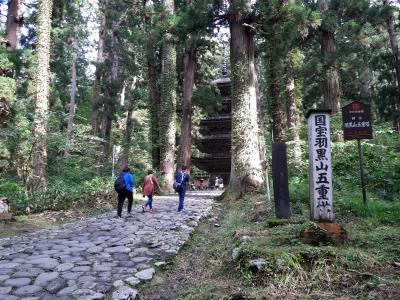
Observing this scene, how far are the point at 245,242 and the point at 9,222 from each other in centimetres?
650

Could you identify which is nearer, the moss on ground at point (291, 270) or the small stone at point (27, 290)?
the moss on ground at point (291, 270)

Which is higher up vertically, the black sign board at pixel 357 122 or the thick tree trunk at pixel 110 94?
the thick tree trunk at pixel 110 94

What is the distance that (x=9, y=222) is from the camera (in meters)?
8.70

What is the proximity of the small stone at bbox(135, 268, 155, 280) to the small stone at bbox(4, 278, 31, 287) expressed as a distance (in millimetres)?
1311

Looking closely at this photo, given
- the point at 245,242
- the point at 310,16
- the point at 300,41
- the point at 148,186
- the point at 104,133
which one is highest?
the point at 300,41

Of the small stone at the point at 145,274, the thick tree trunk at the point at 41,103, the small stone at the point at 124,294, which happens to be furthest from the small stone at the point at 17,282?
the thick tree trunk at the point at 41,103

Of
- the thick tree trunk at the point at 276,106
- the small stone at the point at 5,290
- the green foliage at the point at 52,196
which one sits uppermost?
the thick tree trunk at the point at 276,106

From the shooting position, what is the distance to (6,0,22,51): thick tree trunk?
13.7m

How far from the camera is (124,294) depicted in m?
3.91

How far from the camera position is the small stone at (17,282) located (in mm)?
4164

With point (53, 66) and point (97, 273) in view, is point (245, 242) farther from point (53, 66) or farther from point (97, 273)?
point (53, 66)

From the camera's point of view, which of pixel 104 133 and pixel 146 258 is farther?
pixel 104 133

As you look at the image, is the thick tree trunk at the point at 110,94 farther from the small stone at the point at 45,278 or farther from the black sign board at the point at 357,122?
the small stone at the point at 45,278

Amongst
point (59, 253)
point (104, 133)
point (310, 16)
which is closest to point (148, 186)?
point (59, 253)
